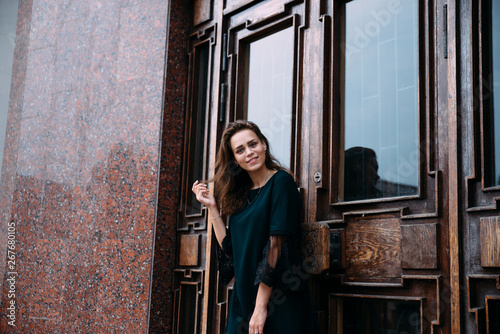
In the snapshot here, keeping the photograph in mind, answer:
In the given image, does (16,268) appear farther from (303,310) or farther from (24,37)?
(303,310)

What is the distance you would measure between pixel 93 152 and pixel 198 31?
1.44 meters

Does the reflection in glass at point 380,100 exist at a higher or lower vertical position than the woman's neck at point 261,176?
higher

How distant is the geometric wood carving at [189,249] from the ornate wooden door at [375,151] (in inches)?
0.5

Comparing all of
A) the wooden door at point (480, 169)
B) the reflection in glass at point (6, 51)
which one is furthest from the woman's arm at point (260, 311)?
the reflection in glass at point (6, 51)

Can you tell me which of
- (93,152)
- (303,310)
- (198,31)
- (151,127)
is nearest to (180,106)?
(151,127)

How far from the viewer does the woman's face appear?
3.10 meters

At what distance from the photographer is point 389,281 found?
2.90m

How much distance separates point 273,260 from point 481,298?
100 centimetres

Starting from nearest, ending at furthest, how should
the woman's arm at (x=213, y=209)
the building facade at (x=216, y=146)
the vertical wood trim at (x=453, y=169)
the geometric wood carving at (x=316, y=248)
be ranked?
the vertical wood trim at (x=453, y=169) → the building facade at (x=216, y=146) → the geometric wood carving at (x=316, y=248) → the woman's arm at (x=213, y=209)

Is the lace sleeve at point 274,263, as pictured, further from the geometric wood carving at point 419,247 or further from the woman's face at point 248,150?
the geometric wood carving at point 419,247

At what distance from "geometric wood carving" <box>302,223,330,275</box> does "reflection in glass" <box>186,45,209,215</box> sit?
143 centimetres

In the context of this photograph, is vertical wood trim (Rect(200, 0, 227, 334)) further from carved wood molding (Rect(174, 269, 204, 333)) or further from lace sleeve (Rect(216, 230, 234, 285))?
lace sleeve (Rect(216, 230, 234, 285))

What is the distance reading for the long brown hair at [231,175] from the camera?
3.19 m

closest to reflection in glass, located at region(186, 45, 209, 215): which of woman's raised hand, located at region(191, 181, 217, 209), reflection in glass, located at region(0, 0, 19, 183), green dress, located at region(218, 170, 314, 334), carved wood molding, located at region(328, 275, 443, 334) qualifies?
woman's raised hand, located at region(191, 181, 217, 209)
